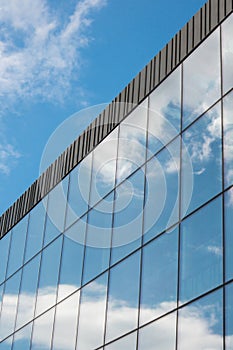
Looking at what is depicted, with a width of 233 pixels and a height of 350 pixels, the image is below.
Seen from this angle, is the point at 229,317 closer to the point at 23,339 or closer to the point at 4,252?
the point at 23,339

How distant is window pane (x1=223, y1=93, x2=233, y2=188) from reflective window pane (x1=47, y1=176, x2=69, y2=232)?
37.0ft

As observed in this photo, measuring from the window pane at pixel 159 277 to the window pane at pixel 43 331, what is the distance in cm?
697

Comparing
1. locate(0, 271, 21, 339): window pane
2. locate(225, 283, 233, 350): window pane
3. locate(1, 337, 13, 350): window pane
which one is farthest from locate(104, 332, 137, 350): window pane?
locate(0, 271, 21, 339): window pane

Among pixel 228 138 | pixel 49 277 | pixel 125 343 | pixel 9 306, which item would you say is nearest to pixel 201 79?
pixel 228 138

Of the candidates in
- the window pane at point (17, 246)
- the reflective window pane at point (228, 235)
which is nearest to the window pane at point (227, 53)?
the reflective window pane at point (228, 235)

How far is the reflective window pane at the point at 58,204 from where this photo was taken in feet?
101

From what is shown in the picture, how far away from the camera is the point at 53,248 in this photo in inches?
1209

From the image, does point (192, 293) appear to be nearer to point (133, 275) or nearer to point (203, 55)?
point (133, 275)

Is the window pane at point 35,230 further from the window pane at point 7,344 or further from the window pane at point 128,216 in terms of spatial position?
the window pane at point 128,216

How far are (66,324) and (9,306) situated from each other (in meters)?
7.36

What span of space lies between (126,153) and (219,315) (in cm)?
922

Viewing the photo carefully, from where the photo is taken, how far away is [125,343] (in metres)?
22.8

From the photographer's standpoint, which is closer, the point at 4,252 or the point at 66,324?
the point at 66,324

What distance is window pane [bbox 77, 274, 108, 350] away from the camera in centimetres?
2481
